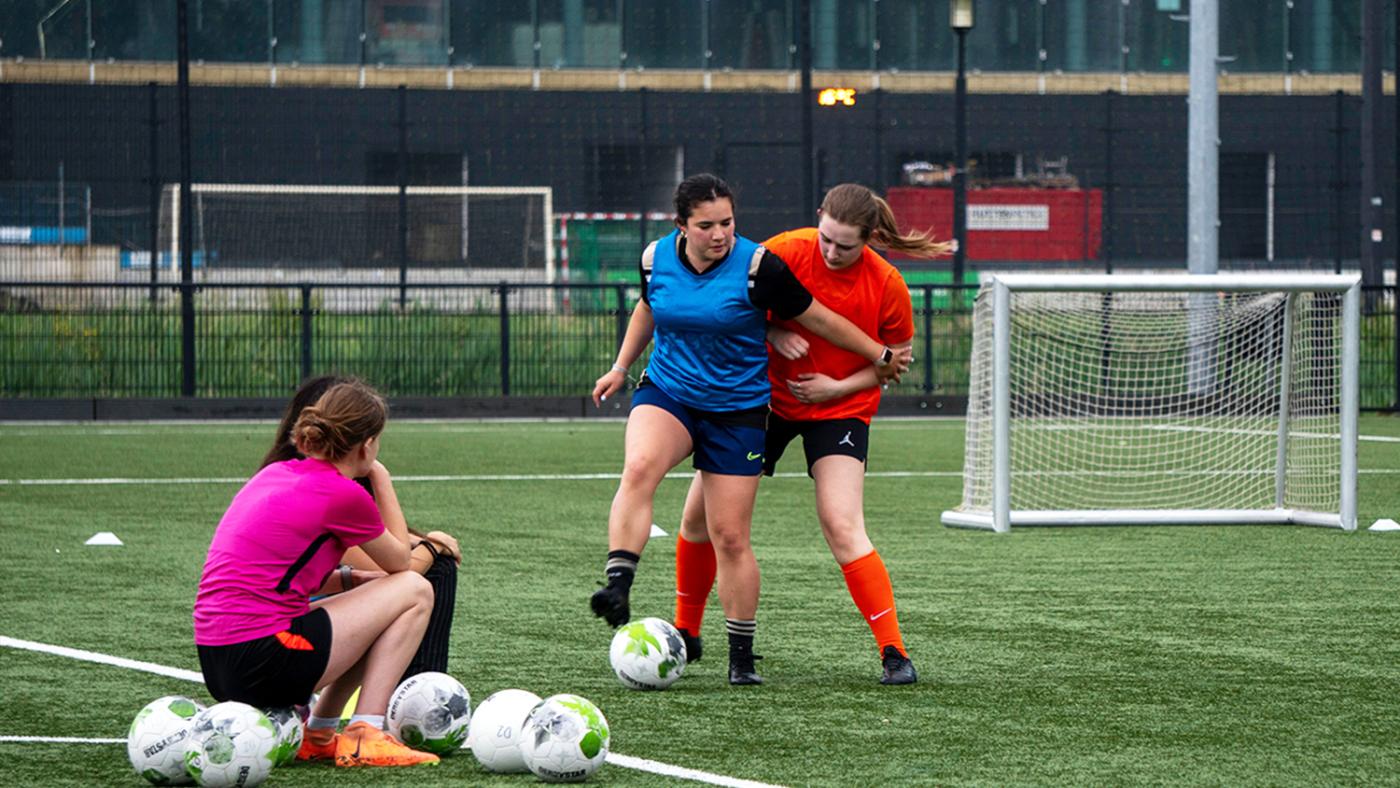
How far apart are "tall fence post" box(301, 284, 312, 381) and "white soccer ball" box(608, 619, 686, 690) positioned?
1643cm

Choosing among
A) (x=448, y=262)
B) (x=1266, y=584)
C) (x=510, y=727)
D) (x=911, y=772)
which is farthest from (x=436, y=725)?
(x=448, y=262)

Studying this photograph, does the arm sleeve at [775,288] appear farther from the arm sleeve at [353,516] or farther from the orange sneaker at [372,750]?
the orange sneaker at [372,750]

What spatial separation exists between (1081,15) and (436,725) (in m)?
29.7

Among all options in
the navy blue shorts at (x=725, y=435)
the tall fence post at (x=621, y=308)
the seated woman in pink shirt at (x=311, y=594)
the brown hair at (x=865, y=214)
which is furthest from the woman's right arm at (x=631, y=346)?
the tall fence post at (x=621, y=308)

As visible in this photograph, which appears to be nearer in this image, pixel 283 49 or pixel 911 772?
pixel 911 772

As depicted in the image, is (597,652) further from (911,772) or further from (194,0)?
(194,0)

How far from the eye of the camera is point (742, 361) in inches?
280

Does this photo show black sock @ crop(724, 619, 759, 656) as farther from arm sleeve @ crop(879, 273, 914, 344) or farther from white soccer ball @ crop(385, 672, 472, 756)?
white soccer ball @ crop(385, 672, 472, 756)

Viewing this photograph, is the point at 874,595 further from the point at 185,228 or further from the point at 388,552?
the point at 185,228

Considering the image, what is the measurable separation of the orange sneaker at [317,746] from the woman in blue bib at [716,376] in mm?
1396

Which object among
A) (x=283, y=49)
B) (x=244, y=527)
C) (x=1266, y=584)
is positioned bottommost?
(x=1266, y=584)

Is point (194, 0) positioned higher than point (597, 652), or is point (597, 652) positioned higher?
point (194, 0)

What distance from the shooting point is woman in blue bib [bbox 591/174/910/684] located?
6984 mm

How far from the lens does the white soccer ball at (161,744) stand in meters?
5.25
